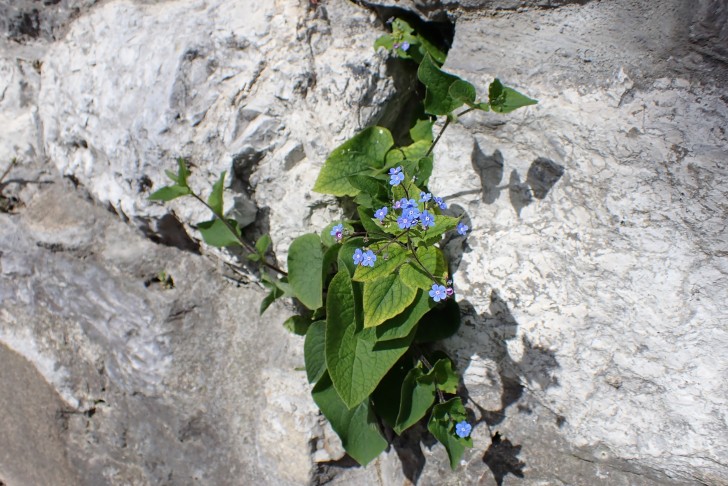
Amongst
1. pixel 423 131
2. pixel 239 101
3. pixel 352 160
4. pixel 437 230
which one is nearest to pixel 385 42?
pixel 423 131

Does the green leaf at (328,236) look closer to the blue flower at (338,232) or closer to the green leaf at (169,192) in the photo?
the blue flower at (338,232)

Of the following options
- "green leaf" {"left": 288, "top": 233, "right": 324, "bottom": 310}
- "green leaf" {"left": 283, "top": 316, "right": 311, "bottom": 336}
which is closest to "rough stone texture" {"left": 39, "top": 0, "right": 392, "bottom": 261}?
"green leaf" {"left": 288, "top": 233, "right": 324, "bottom": 310}

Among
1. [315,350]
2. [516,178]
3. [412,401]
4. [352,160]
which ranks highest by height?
[352,160]

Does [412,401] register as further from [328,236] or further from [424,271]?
A: [328,236]

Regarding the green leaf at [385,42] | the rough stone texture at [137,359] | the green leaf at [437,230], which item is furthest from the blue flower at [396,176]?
the rough stone texture at [137,359]

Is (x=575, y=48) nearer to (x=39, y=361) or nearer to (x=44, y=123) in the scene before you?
(x=44, y=123)

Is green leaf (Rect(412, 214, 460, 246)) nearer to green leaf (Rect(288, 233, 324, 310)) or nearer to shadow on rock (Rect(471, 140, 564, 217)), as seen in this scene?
shadow on rock (Rect(471, 140, 564, 217))
